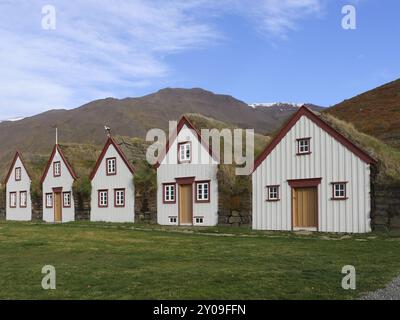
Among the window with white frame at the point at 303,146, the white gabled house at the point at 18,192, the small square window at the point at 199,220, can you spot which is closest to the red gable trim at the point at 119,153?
the small square window at the point at 199,220

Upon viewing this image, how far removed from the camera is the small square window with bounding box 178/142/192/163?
32375 mm

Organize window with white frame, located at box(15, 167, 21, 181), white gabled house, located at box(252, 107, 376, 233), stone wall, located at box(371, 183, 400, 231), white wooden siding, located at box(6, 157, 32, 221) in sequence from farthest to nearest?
1. window with white frame, located at box(15, 167, 21, 181)
2. white wooden siding, located at box(6, 157, 32, 221)
3. white gabled house, located at box(252, 107, 376, 233)
4. stone wall, located at box(371, 183, 400, 231)

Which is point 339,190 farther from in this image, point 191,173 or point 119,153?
point 119,153

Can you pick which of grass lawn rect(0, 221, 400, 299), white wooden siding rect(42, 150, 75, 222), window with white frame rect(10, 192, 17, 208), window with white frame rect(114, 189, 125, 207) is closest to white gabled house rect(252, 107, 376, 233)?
grass lawn rect(0, 221, 400, 299)

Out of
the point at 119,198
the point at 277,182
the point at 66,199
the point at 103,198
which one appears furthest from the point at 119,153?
the point at 277,182

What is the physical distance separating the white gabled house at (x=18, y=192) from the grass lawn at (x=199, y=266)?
26309 millimetres

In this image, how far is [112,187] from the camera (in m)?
37.5

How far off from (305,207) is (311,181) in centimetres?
137

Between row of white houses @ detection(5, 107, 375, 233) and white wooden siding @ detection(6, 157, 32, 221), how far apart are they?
1058cm

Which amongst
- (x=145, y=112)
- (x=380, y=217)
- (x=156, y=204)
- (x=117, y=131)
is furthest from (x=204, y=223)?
(x=145, y=112)

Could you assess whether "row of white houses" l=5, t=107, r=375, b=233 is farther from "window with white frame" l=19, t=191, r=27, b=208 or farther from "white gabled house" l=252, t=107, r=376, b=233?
Answer: "window with white frame" l=19, t=191, r=27, b=208

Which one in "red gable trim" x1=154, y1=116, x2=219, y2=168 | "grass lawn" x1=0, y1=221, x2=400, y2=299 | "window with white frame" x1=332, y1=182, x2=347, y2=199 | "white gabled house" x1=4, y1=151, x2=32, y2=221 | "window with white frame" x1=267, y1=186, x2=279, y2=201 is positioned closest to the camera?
"grass lawn" x1=0, y1=221, x2=400, y2=299

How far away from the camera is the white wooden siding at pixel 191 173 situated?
101 ft

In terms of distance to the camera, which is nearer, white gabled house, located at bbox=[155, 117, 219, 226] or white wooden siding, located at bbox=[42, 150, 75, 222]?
white gabled house, located at bbox=[155, 117, 219, 226]
